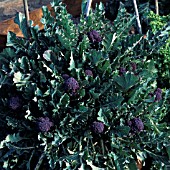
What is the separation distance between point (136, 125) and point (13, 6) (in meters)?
1.77

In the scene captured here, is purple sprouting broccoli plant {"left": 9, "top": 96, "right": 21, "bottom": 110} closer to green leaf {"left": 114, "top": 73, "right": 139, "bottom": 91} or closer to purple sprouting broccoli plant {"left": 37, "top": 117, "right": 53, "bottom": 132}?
purple sprouting broccoli plant {"left": 37, "top": 117, "right": 53, "bottom": 132}

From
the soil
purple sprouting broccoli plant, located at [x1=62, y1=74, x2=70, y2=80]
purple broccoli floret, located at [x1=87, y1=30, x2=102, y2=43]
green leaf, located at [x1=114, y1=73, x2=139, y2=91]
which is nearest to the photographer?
green leaf, located at [x1=114, y1=73, x2=139, y2=91]

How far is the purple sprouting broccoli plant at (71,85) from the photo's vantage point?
178 centimetres

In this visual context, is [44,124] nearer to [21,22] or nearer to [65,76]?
[65,76]

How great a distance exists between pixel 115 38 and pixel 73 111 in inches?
17.0

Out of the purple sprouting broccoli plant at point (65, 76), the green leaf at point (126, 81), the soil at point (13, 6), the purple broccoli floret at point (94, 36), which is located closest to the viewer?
the green leaf at point (126, 81)

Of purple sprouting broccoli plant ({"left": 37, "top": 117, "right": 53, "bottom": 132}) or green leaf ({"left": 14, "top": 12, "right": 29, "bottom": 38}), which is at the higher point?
green leaf ({"left": 14, "top": 12, "right": 29, "bottom": 38})

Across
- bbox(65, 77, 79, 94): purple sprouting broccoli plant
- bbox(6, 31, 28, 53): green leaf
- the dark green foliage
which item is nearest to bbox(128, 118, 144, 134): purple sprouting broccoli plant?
the dark green foliage

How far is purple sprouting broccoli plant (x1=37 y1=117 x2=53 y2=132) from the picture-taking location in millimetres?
1760

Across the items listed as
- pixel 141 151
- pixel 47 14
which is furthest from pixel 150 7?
pixel 141 151

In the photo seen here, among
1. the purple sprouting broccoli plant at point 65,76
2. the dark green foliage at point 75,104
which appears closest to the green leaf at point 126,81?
the dark green foliage at point 75,104

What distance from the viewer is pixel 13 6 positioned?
3.22 m

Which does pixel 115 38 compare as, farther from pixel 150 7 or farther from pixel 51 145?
pixel 150 7

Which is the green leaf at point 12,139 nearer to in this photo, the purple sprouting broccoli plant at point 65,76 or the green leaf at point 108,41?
the purple sprouting broccoli plant at point 65,76
